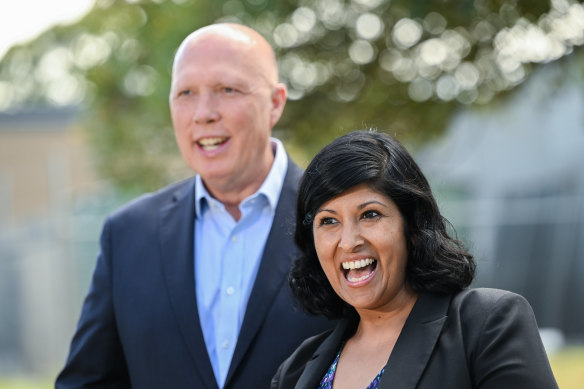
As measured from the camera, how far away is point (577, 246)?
43.1ft

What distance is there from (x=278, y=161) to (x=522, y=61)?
2.61m

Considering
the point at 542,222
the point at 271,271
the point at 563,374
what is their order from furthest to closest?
the point at 542,222, the point at 563,374, the point at 271,271

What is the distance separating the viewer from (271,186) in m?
3.50

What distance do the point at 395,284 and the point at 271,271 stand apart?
0.82 meters

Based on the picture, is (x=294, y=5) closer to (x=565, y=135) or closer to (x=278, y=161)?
Answer: (x=278, y=161)

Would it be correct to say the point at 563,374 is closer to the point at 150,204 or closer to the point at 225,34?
the point at 150,204

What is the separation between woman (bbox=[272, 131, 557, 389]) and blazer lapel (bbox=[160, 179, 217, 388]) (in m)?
0.63

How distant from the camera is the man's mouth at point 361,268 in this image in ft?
8.38

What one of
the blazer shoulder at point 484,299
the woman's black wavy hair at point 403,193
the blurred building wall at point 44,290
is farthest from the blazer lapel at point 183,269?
the blurred building wall at point 44,290

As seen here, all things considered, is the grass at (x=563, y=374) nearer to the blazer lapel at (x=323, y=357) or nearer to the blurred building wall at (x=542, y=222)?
the blurred building wall at (x=542, y=222)

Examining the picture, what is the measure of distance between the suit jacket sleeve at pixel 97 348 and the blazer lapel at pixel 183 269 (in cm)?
27

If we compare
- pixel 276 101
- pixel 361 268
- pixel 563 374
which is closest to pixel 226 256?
pixel 276 101

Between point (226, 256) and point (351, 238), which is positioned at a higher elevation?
point (351, 238)

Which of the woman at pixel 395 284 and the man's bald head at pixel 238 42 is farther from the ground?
the man's bald head at pixel 238 42
